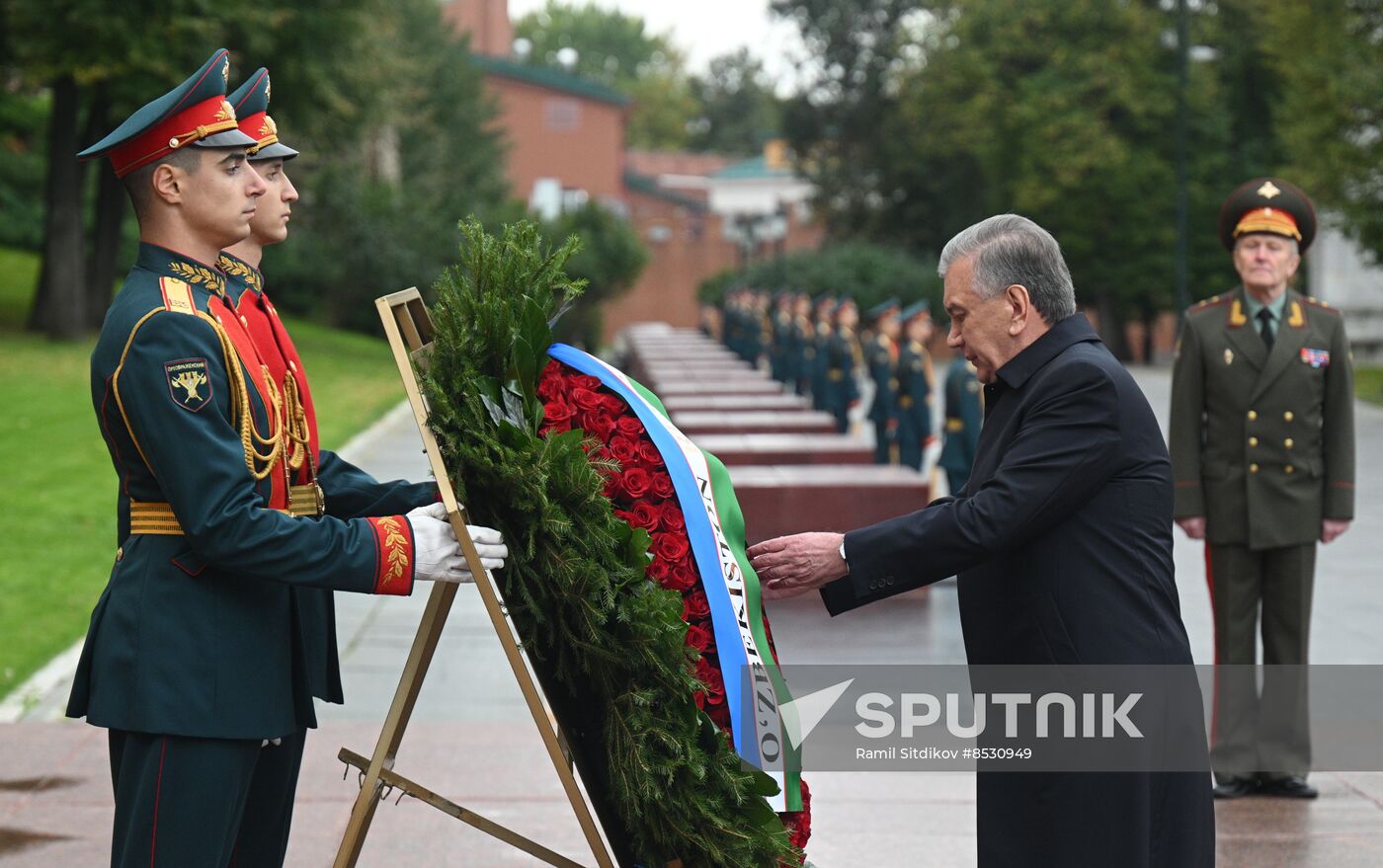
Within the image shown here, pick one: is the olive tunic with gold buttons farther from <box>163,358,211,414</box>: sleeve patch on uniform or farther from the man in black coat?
<box>163,358,211,414</box>: sleeve patch on uniform

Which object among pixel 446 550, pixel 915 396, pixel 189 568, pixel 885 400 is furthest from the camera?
pixel 885 400

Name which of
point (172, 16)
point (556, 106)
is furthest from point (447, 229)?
point (556, 106)

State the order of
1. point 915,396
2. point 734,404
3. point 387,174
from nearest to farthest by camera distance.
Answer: point 915,396 < point 734,404 < point 387,174

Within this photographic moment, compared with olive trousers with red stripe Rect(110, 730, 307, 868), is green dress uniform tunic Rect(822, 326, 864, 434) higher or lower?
lower

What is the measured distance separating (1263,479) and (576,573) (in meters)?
3.35

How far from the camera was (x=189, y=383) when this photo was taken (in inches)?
117

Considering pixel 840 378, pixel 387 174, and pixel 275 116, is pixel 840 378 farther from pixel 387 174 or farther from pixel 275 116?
pixel 387 174

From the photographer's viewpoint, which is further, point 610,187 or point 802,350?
point 610,187

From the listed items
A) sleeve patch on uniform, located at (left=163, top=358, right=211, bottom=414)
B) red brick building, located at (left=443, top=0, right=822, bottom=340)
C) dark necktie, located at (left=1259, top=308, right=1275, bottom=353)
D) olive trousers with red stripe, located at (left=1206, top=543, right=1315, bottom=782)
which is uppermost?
sleeve patch on uniform, located at (left=163, top=358, right=211, bottom=414)

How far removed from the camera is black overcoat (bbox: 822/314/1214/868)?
322 cm

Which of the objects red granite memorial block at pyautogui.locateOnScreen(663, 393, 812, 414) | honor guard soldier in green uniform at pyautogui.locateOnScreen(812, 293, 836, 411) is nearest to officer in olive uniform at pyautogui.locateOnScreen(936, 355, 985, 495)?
red granite memorial block at pyautogui.locateOnScreen(663, 393, 812, 414)

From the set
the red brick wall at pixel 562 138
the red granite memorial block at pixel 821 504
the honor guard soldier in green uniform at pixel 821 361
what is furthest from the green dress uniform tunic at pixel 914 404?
the red brick wall at pixel 562 138

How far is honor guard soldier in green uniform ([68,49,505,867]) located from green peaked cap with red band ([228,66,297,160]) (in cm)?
12

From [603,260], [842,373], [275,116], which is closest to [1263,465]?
[842,373]
